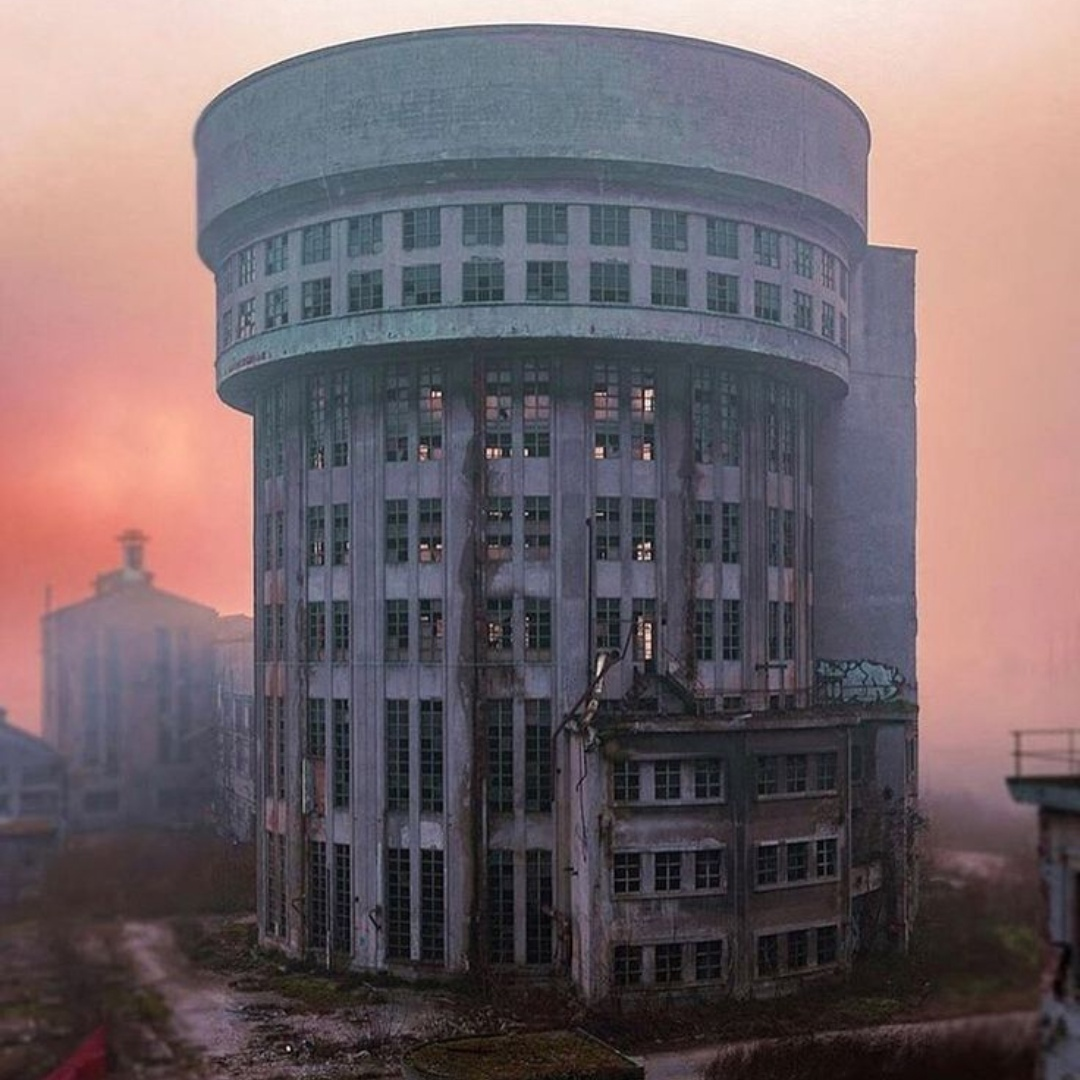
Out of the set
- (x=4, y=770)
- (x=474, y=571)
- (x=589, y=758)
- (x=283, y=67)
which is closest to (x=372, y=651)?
(x=474, y=571)

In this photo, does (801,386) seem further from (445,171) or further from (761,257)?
(445,171)

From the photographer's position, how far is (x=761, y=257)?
53.8 meters

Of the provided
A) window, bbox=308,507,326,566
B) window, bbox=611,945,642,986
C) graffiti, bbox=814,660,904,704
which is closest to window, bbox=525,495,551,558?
window, bbox=308,507,326,566

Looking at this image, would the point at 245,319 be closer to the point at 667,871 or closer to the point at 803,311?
the point at 803,311

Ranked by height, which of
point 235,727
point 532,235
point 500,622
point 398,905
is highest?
point 532,235

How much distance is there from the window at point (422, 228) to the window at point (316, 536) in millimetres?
10368

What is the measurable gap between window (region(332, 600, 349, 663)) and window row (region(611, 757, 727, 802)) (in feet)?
41.0

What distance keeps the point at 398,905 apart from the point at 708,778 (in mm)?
12809

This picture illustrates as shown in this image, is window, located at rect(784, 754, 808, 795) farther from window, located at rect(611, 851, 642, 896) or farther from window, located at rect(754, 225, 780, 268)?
window, located at rect(754, 225, 780, 268)

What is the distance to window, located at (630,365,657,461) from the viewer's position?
5288cm

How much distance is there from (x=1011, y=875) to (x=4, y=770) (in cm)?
2094

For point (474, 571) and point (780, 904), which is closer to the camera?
point (780, 904)

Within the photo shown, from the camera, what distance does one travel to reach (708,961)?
151ft

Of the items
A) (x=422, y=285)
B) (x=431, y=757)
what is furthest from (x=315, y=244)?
(x=431, y=757)
